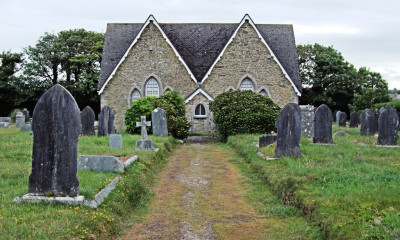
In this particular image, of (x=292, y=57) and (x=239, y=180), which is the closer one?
(x=239, y=180)

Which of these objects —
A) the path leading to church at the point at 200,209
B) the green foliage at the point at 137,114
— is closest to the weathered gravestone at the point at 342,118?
the green foliage at the point at 137,114

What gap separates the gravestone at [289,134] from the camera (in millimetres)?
12688

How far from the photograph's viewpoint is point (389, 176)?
8.81 meters

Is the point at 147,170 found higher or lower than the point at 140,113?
lower

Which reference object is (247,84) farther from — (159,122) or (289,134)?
(289,134)

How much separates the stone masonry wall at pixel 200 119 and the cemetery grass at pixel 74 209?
17.3 meters

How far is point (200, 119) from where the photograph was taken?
1144 inches

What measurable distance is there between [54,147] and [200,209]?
3303mm

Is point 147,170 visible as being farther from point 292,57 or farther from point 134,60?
point 292,57

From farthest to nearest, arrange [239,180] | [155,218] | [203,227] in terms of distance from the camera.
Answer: [239,180] → [155,218] → [203,227]

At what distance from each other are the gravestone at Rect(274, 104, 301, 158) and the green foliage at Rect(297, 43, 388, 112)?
37615 mm

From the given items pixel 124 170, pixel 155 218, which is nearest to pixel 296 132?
pixel 124 170

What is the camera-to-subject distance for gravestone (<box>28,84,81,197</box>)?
7.12 metres

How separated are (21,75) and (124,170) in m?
46.1
